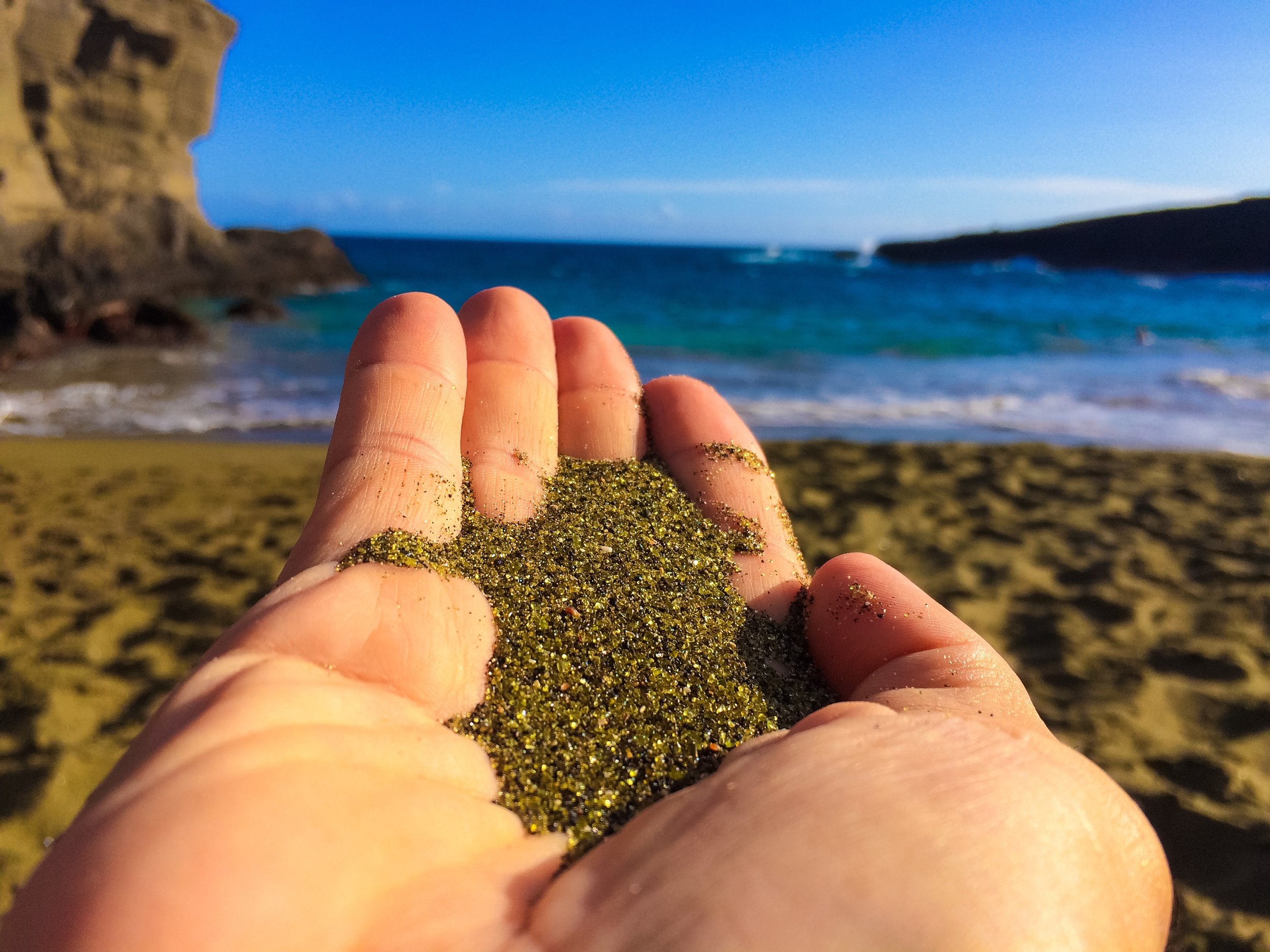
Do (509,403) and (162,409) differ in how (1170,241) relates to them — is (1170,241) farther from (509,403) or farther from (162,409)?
(162,409)

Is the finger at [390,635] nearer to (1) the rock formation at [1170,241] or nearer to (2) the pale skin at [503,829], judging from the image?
(2) the pale skin at [503,829]

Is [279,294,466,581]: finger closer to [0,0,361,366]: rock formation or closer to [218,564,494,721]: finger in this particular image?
[218,564,494,721]: finger

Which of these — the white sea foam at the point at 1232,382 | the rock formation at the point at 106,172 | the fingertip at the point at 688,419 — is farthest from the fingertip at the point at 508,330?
the rock formation at the point at 106,172

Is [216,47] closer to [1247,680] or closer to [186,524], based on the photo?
[186,524]

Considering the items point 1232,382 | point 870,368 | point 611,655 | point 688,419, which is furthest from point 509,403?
point 1232,382

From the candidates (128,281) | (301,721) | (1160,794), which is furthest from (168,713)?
(128,281)

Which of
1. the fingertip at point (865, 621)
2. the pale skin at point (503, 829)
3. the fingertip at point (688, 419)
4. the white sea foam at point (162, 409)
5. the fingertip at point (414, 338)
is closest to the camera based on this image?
the pale skin at point (503, 829)
